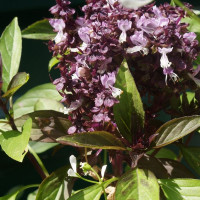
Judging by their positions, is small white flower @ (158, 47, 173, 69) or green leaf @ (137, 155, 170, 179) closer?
small white flower @ (158, 47, 173, 69)

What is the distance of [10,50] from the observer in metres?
0.78

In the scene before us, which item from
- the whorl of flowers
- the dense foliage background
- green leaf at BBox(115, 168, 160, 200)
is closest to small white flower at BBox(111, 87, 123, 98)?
the whorl of flowers

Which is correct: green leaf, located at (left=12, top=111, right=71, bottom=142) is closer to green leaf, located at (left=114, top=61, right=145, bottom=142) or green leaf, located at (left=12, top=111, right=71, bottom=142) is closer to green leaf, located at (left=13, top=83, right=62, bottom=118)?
green leaf, located at (left=114, top=61, right=145, bottom=142)

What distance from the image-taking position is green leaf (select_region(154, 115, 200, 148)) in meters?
0.57

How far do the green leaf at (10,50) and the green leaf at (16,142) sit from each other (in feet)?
0.50

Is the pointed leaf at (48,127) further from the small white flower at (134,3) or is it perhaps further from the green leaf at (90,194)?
the small white flower at (134,3)

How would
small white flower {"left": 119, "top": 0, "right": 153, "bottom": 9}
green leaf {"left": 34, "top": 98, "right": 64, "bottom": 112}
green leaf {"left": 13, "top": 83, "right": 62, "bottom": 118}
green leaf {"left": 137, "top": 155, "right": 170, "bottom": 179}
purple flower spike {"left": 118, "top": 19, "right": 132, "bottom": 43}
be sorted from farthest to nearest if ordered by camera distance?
1. green leaf {"left": 13, "top": 83, "right": 62, "bottom": 118}
2. green leaf {"left": 34, "top": 98, "right": 64, "bottom": 112}
3. green leaf {"left": 137, "top": 155, "right": 170, "bottom": 179}
4. purple flower spike {"left": 118, "top": 19, "right": 132, "bottom": 43}
5. small white flower {"left": 119, "top": 0, "right": 153, "bottom": 9}

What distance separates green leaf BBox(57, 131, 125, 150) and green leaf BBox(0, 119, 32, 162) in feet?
0.19

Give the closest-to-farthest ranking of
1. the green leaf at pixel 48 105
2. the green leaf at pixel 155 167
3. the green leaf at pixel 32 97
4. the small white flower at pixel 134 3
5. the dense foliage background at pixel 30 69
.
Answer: the small white flower at pixel 134 3 → the green leaf at pixel 155 167 → the green leaf at pixel 48 105 → the green leaf at pixel 32 97 → the dense foliage background at pixel 30 69

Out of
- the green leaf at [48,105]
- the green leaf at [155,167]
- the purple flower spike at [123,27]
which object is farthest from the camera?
the green leaf at [48,105]

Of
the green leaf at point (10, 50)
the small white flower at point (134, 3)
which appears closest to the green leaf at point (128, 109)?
the small white flower at point (134, 3)

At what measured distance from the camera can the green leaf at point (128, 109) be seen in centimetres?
59

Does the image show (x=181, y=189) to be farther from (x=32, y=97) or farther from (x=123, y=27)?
(x=32, y=97)

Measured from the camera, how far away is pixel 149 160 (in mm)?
673
